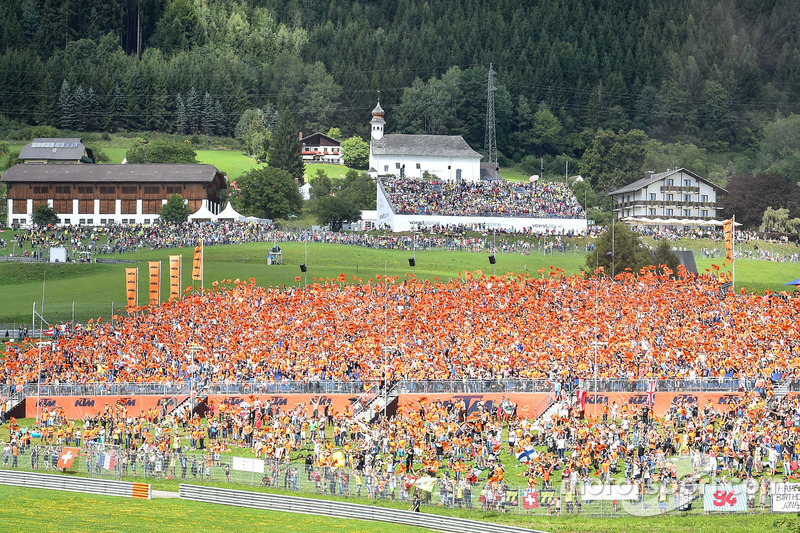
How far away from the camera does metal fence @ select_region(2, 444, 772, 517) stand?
105 ft

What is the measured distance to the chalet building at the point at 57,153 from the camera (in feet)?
437

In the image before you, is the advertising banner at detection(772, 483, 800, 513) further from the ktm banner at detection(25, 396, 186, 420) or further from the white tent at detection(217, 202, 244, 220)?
the white tent at detection(217, 202, 244, 220)

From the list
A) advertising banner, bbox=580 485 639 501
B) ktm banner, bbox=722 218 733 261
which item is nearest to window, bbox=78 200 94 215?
ktm banner, bbox=722 218 733 261

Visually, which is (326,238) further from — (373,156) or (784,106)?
(784,106)

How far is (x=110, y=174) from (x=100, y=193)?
103 inches

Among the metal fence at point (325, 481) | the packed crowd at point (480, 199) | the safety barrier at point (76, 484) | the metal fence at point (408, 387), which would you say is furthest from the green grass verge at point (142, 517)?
the packed crowd at point (480, 199)

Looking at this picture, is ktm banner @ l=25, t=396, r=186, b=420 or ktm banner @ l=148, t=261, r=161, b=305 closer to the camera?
ktm banner @ l=25, t=396, r=186, b=420

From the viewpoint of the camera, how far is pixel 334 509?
34125mm

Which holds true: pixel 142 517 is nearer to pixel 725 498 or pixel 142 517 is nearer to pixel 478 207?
pixel 725 498

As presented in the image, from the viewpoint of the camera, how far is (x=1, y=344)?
193 feet

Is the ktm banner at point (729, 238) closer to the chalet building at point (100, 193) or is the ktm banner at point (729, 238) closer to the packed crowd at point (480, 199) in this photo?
the packed crowd at point (480, 199)

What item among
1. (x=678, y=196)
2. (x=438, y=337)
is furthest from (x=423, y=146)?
(x=438, y=337)

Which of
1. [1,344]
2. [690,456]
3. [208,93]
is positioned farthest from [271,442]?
[208,93]

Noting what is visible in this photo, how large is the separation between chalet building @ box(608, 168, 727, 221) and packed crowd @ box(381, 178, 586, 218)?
12.0m
